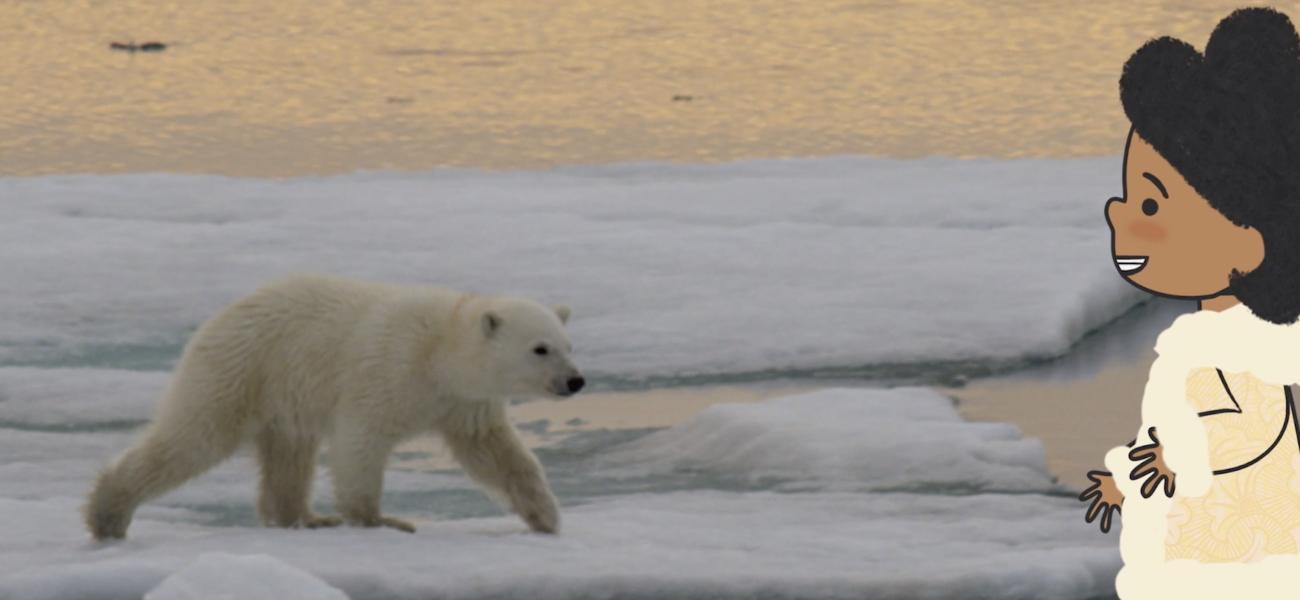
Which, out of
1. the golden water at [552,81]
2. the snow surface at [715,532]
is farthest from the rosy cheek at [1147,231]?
the golden water at [552,81]

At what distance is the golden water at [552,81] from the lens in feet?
40.4

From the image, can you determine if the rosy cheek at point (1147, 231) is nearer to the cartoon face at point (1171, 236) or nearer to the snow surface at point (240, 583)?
the cartoon face at point (1171, 236)

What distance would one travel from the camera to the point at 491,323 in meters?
5.06

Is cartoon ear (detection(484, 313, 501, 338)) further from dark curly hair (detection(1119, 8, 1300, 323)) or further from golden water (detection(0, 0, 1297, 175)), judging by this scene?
golden water (detection(0, 0, 1297, 175))

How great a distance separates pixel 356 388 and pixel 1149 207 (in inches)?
79.3

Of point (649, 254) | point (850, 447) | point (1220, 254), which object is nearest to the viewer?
point (1220, 254)

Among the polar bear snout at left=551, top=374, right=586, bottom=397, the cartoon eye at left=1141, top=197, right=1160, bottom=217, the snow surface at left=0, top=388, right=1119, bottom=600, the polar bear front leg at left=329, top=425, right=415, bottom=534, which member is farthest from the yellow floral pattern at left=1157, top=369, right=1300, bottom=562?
the polar bear front leg at left=329, top=425, right=415, bottom=534

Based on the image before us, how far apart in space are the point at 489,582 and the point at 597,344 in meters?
2.94

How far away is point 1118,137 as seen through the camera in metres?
12.5

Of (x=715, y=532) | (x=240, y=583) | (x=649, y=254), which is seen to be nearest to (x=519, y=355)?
(x=715, y=532)

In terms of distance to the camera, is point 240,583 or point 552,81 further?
point 552,81

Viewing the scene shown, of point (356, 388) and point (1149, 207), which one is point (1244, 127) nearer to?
point (1149, 207)

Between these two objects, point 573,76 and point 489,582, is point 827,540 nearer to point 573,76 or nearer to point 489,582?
point 489,582

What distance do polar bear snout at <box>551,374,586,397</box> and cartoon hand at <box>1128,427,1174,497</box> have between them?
1532 mm
